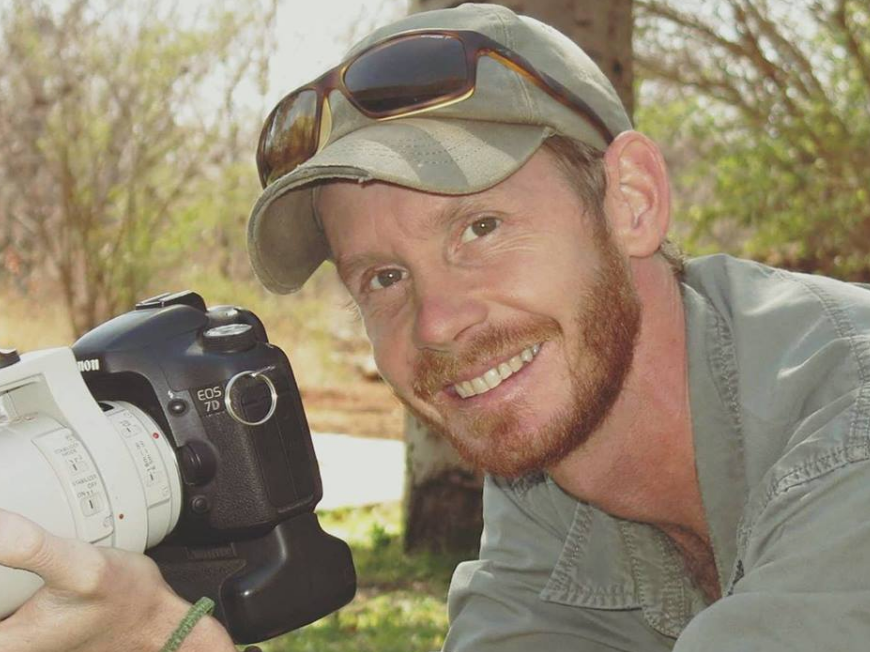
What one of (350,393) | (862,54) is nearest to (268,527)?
(862,54)

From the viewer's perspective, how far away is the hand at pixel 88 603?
1677mm

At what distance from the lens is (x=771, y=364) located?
201 cm

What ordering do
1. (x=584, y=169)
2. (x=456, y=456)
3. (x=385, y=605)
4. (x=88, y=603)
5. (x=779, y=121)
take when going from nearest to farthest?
(x=88, y=603) < (x=584, y=169) < (x=385, y=605) < (x=456, y=456) < (x=779, y=121)

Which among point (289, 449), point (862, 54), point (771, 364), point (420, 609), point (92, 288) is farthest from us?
point (92, 288)

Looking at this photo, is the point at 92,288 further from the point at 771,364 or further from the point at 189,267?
the point at 771,364

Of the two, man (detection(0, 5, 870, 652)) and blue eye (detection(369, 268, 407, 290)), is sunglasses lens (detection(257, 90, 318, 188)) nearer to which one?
man (detection(0, 5, 870, 652))

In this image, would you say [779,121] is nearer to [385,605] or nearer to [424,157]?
[385,605]

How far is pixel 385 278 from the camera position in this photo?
7.41ft

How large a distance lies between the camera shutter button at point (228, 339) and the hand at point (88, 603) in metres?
0.37

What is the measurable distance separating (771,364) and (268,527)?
0.82 m

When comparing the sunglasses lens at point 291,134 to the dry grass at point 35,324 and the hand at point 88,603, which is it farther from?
the dry grass at point 35,324

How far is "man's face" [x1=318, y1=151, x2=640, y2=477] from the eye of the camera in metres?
2.12

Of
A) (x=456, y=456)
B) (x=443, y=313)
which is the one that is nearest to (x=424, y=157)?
(x=443, y=313)

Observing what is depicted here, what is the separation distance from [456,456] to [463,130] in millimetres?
2884
